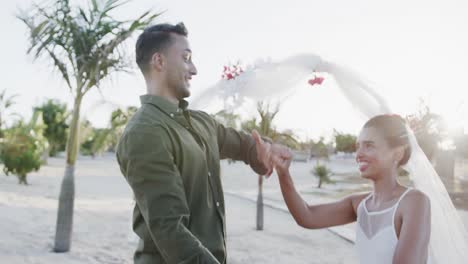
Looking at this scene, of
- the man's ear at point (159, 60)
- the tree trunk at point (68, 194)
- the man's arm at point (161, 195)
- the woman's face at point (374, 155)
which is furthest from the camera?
the tree trunk at point (68, 194)

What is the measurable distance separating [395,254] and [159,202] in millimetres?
1173

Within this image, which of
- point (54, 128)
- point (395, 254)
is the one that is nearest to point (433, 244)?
point (395, 254)

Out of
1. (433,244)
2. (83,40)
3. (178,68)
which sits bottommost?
(433,244)

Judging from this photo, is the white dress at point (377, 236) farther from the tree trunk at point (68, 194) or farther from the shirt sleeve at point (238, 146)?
the tree trunk at point (68, 194)

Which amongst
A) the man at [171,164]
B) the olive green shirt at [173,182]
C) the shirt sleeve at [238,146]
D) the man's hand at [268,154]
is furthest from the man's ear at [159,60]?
the man's hand at [268,154]

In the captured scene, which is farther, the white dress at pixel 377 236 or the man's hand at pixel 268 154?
the man's hand at pixel 268 154

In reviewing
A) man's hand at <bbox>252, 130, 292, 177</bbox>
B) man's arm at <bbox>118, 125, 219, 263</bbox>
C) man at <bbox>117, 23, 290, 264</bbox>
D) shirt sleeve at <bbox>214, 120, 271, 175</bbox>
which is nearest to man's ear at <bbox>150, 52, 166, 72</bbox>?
man at <bbox>117, 23, 290, 264</bbox>

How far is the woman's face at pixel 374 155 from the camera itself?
2475 millimetres

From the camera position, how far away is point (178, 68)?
2.28m

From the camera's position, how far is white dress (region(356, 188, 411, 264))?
91.7 inches

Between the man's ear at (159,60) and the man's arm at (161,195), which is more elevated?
the man's ear at (159,60)

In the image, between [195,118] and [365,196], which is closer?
[195,118]

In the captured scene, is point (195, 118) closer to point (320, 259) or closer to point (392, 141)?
point (392, 141)

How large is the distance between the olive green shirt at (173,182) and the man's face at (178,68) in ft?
0.27
